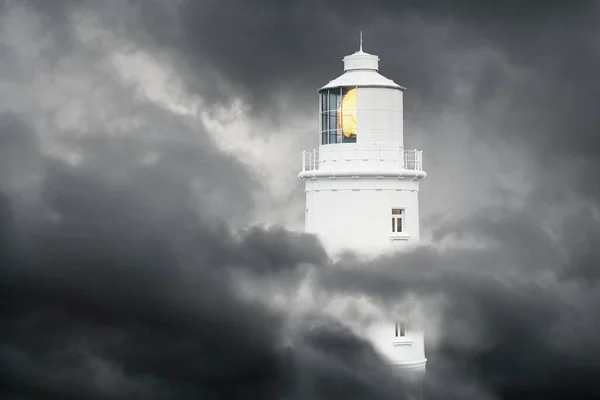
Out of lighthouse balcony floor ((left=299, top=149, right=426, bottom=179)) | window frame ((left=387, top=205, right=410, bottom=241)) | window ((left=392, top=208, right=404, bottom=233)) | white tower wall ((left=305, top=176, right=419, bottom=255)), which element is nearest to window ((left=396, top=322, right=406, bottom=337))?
white tower wall ((left=305, top=176, right=419, bottom=255))

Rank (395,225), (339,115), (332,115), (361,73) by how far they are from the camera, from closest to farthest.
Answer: (395,225)
(361,73)
(339,115)
(332,115)

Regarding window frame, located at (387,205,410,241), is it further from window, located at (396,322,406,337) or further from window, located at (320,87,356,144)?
window, located at (396,322,406,337)

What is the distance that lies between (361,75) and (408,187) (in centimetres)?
404

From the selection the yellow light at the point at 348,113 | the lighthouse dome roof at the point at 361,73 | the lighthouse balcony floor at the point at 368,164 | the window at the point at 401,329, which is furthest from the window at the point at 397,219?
the lighthouse dome roof at the point at 361,73

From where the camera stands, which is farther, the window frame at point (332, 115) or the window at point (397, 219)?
the window frame at point (332, 115)

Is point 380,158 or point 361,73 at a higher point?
point 361,73

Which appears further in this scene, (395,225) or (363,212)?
(395,225)

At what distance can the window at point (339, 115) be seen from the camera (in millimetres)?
62281

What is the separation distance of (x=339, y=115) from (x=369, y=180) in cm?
254

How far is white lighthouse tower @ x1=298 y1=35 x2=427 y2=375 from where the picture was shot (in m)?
61.7

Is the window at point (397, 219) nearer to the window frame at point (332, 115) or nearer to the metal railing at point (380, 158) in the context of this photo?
the metal railing at point (380, 158)

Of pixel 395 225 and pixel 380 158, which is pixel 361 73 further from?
pixel 395 225

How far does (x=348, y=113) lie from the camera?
62.4 metres

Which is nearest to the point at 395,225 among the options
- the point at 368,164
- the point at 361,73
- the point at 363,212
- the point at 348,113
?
the point at 363,212
